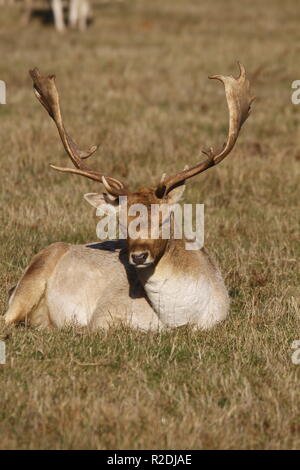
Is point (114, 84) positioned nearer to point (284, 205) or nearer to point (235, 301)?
point (284, 205)

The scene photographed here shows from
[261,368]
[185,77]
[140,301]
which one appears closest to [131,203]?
[140,301]

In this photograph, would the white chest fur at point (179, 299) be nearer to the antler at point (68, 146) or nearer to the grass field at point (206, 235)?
the grass field at point (206, 235)

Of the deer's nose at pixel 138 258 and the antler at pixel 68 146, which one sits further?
the antler at pixel 68 146

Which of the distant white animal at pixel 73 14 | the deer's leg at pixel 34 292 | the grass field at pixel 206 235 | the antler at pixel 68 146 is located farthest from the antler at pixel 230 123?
the distant white animal at pixel 73 14

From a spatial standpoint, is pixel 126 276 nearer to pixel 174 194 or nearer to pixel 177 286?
pixel 177 286

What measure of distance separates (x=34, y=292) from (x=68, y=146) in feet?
4.10

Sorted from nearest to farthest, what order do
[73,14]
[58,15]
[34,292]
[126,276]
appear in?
[126,276] → [34,292] → [58,15] → [73,14]

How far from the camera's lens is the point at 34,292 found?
761 centimetres

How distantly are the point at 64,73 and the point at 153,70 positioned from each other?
2.25 meters

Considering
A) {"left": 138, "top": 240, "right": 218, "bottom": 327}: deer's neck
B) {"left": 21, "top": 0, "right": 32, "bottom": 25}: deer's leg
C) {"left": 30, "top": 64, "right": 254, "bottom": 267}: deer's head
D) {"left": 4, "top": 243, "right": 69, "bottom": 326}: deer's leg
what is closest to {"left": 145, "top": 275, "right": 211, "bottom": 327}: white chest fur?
{"left": 138, "top": 240, "right": 218, "bottom": 327}: deer's neck

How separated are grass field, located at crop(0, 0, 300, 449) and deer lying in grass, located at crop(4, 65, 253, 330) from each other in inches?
8.7

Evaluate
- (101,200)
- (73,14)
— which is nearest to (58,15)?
(73,14)

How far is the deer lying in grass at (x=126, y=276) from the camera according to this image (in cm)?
682

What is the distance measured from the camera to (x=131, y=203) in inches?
261
